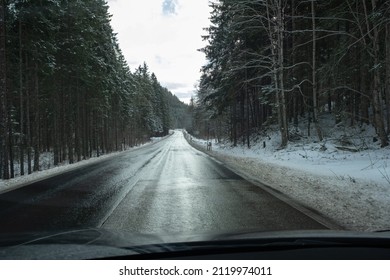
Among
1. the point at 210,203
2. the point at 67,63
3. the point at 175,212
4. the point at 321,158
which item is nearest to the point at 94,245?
the point at 175,212

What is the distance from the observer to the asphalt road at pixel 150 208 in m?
7.13

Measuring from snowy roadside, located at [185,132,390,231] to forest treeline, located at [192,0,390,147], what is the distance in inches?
96.4

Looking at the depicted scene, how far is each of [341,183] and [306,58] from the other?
1942 cm

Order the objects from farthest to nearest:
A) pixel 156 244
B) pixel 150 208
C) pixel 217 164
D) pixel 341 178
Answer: pixel 217 164
pixel 341 178
pixel 150 208
pixel 156 244

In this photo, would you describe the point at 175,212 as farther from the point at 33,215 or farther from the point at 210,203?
the point at 33,215

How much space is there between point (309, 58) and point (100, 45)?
19.1 metres

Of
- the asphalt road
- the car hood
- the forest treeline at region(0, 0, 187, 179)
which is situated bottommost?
the asphalt road

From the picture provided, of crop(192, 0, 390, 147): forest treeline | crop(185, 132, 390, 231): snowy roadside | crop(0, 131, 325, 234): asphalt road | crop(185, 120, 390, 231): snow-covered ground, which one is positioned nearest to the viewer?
crop(0, 131, 325, 234): asphalt road

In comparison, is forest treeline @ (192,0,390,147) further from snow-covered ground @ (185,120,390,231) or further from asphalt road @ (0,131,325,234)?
asphalt road @ (0,131,325,234)

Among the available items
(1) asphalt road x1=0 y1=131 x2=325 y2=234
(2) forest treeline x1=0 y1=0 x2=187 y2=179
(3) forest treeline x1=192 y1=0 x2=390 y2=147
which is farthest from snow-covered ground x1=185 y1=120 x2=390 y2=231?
(2) forest treeline x1=0 y1=0 x2=187 y2=179

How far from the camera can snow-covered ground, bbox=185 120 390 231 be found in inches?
307

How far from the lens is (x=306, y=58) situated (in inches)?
1139

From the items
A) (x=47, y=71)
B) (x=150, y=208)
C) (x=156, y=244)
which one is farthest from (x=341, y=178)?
(x=47, y=71)

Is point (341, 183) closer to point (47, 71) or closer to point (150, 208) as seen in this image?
point (150, 208)
